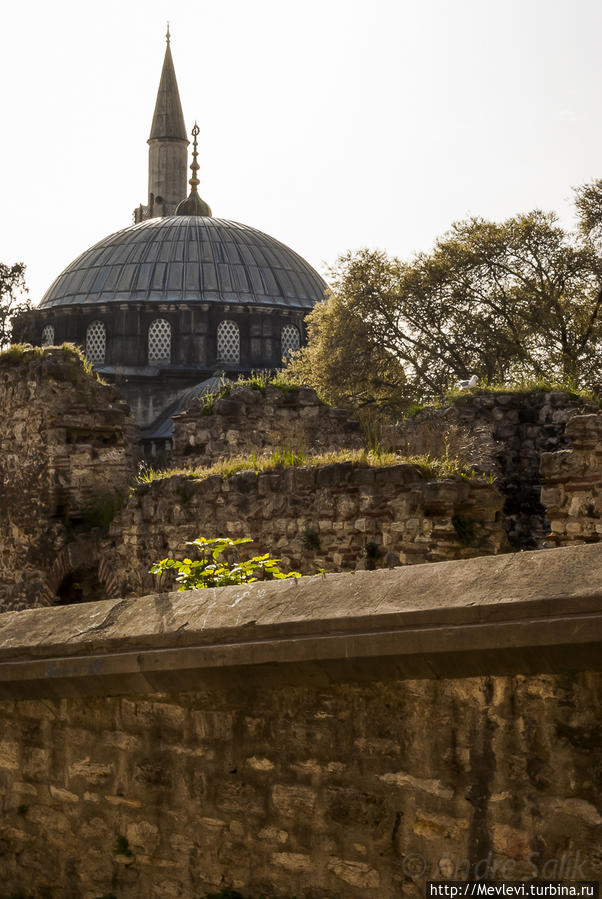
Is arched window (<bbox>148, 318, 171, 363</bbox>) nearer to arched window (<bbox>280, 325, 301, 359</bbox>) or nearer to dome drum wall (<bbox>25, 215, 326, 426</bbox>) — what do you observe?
dome drum wall (<bbox>25, 215, 326, 426</bbox>)

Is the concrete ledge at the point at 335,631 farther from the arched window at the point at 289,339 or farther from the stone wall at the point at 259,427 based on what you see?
the arched window at the point at 289,339

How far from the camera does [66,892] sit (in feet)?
20.2

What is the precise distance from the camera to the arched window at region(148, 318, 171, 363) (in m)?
48.4

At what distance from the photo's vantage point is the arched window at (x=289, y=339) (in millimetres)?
48688

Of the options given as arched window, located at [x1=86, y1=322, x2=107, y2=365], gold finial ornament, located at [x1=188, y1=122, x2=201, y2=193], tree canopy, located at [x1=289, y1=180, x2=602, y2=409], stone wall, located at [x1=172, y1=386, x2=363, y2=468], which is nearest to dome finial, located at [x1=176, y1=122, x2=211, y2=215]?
gold finial ornament, located at [x1=188, y1=122, x2=201, y2=193]

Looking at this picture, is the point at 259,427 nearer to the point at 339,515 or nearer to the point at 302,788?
the point at 339,515

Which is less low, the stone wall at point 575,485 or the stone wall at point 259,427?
the stone wall at point 259,427

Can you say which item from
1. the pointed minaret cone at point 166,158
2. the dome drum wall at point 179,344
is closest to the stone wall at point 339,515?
the dome drum wall at point 179,344

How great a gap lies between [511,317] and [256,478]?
2026 cm

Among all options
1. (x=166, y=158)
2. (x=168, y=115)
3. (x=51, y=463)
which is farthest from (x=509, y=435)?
(x=168, y=115)

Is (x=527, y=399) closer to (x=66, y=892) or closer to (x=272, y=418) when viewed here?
(x=272, y=418)

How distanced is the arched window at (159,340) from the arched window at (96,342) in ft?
5.58

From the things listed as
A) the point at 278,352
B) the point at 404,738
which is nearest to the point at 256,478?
the point at 404,738

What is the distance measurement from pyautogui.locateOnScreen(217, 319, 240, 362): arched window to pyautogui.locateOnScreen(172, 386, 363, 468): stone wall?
31.6 meters
